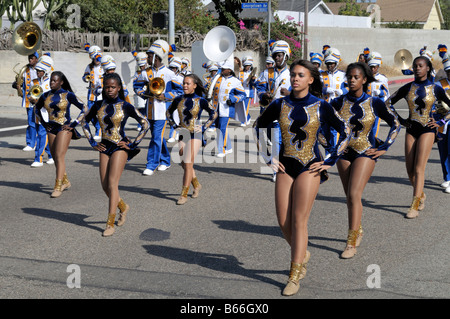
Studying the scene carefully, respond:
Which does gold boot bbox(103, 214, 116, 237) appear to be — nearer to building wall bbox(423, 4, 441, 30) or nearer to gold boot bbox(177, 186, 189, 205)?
gold boot bbox(177, 186, 189, 205)

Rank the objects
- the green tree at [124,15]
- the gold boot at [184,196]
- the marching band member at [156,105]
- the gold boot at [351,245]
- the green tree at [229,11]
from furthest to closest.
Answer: the green tree at [229,11], the green tree at [124,15], the marching band member at [156,105], the gold boot at [184,196], the gold boot at [351,245]

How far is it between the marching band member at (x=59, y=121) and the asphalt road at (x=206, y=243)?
1.10 feet

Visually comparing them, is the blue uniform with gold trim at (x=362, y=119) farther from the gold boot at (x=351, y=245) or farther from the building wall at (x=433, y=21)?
the building wall at (x=433, y=21)

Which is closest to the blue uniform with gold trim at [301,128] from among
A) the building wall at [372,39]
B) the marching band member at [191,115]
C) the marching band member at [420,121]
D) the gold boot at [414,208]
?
the gold boot at [414,208]

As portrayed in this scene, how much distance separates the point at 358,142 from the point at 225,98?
20.6ft

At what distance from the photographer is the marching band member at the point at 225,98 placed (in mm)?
13188

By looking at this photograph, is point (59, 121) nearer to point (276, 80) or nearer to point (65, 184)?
point (65, 184)

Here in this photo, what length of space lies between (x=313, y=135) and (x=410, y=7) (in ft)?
266

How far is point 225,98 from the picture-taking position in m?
13.2

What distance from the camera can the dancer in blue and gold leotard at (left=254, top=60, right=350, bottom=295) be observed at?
19.2 ft

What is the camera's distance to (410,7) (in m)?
81.8

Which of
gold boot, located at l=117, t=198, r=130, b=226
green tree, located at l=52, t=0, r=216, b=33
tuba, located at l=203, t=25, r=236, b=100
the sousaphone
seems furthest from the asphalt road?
green tree, located at l=52, t=0, r=216, b=33

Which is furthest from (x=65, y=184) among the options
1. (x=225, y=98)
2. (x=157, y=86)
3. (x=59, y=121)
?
(x=225, y=98)
